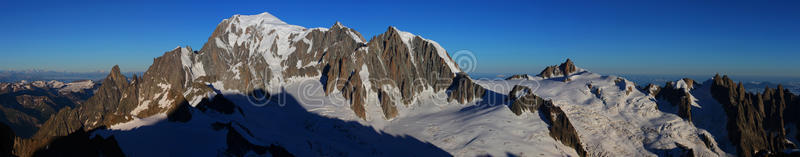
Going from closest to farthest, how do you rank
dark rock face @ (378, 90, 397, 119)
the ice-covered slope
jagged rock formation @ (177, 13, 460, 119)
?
the ice-covered slope → dark rock face @ (378, 90, 397, 119) → jagged rock formation @ (177, 13, 460, 119)

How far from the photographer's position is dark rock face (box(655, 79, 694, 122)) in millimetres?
113062

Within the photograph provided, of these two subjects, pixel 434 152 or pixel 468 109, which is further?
pixel 468 109

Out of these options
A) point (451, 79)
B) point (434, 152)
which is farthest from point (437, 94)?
point (434, 152)

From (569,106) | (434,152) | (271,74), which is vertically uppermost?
(271,74)

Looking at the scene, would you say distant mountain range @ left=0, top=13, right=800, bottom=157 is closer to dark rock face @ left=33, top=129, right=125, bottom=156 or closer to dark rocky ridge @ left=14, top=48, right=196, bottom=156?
dark rock face @ left=33, top=129, right=125, bottom=156

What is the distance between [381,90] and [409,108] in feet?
43.7

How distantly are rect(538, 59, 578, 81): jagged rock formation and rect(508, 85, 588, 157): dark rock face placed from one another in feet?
147

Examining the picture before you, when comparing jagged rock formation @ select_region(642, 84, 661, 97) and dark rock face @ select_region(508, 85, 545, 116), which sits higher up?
jagged rock formation @ select_region(642, 84, 661, 97)

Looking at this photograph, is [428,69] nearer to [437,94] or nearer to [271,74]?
[437,94]

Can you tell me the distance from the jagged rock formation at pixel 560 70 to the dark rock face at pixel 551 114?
1761 inches

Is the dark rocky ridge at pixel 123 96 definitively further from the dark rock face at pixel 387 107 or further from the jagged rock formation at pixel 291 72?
the dark rock face at pixel 387 107

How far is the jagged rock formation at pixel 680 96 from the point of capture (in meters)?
113

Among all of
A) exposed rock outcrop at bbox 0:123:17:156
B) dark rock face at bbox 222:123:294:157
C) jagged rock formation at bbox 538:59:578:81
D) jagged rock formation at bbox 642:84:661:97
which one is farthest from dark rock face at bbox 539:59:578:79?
exposed rock outcrop at bbox 0:123:17:156

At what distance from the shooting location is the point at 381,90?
144875mm
